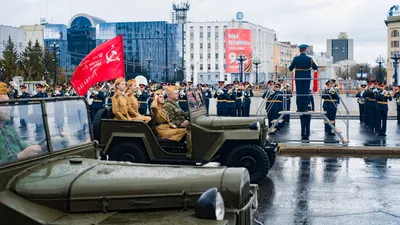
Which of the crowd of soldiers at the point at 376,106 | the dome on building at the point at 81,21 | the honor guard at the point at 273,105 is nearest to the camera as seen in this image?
the crowd of soldiers at the point at 376,106

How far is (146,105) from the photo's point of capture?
24.4 meters

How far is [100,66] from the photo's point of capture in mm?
11797

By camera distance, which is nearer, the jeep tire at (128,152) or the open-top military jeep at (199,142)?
the open-top military jeep at (199,142)

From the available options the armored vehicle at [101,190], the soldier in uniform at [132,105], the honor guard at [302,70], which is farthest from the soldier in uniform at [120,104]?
the honor guard at [302,70]

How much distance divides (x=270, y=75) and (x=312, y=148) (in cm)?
13773

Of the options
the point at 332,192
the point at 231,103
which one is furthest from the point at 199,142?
→ the point at 231,103

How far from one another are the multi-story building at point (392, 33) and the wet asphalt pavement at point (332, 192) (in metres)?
113

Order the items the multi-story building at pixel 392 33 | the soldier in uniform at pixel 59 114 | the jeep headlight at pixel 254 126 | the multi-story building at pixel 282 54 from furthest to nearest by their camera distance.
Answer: the multi-story building at pixel 282 54 < the multi-story building at pixel 392 33 < the jeep headlight at pixel 254 126 < the soldier in uniform at pixel 59 114

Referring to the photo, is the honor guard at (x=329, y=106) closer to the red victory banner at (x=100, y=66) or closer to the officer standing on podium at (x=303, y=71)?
the officer standing on podium at (x=303, y=71)

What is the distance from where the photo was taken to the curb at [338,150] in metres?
14.6

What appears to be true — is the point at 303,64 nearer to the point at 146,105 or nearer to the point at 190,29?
the point at 146,105

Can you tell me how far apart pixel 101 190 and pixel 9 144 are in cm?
87

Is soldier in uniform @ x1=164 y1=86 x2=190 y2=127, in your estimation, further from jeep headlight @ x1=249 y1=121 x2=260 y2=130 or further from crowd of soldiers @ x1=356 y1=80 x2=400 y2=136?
crowd of soldiers @ x1=356 y1=80 x2=400 y2=136

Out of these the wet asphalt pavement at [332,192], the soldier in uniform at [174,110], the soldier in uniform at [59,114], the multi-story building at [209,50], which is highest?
the multi-story building at [209,50]
